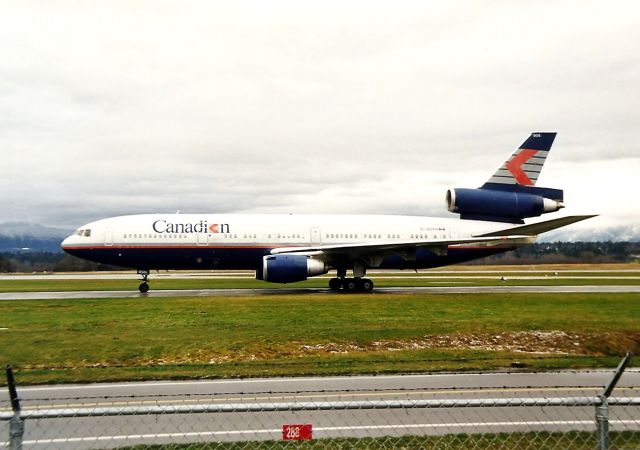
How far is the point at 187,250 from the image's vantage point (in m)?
32.7

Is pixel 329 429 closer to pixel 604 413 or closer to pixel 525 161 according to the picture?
pixel 604 413

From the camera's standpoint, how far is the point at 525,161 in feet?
119

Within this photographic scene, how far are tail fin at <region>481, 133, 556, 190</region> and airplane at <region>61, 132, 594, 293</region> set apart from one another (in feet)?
0.22

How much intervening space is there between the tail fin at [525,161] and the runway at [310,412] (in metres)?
25.6

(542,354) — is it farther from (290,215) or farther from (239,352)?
(290,215)

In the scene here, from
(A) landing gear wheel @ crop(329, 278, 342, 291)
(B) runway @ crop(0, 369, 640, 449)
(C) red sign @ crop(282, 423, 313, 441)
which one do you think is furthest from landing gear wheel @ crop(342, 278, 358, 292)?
(C) red sign @ crop(282, 423, 313, 441)

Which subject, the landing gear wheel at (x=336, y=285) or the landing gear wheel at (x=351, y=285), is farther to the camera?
the landing gear wheel at (x=336, y=285)

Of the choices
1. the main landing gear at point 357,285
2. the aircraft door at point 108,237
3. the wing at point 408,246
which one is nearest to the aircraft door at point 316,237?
the wing at point 408,246

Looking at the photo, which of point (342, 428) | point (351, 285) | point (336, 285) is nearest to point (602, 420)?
point (342, 428)

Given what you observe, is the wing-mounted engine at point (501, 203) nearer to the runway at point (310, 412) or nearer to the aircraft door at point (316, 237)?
the aircraft door at point (316, 237)

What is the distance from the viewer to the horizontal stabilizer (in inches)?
1208

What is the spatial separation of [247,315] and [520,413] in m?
13.6

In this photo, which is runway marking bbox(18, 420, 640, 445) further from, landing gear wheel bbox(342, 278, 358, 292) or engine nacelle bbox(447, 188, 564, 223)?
engine nacelle bbox(447, 188, 564, 223)

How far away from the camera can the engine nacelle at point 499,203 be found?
1412 inches
